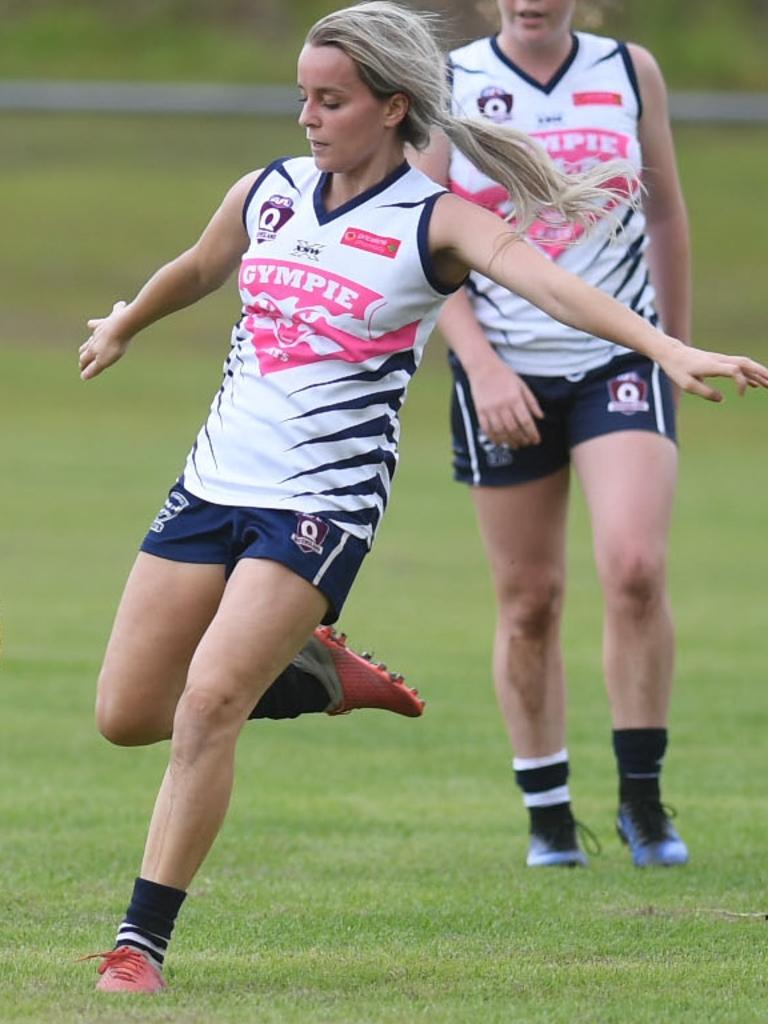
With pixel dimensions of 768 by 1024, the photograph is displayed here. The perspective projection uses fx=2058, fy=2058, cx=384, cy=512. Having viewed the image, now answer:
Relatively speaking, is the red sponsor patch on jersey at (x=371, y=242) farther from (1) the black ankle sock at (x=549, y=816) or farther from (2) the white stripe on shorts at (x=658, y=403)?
(1) the black ankle sock at (x=549, y=816)

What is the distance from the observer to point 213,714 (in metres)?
4.43

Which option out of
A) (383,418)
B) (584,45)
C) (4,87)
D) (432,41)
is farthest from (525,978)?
(4,87)

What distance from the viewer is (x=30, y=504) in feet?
58.5

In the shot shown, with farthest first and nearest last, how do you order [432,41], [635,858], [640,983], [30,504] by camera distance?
[30,504] < [635,858] < [432,41] < [640,983]

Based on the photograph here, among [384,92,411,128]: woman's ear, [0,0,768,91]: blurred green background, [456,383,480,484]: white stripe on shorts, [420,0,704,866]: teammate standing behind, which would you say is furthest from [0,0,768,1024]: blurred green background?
[0,0,768,91]: blurred green background

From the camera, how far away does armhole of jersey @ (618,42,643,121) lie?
6.46 m

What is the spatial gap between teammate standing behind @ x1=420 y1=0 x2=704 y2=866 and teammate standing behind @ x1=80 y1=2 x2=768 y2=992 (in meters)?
1.38

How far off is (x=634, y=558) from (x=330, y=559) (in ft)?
5.89

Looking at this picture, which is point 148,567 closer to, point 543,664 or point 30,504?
point 543,664

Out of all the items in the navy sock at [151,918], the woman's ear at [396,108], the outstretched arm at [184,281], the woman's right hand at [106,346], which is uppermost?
the woman's ear at [396,108]

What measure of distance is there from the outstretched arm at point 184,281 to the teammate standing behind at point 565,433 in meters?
1.26

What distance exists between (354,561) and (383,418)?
36 cm

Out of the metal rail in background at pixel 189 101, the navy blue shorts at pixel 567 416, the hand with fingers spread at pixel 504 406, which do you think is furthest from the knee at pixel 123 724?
the metal rail in background at pixel 189 101

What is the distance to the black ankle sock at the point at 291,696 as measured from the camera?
5.11 m
